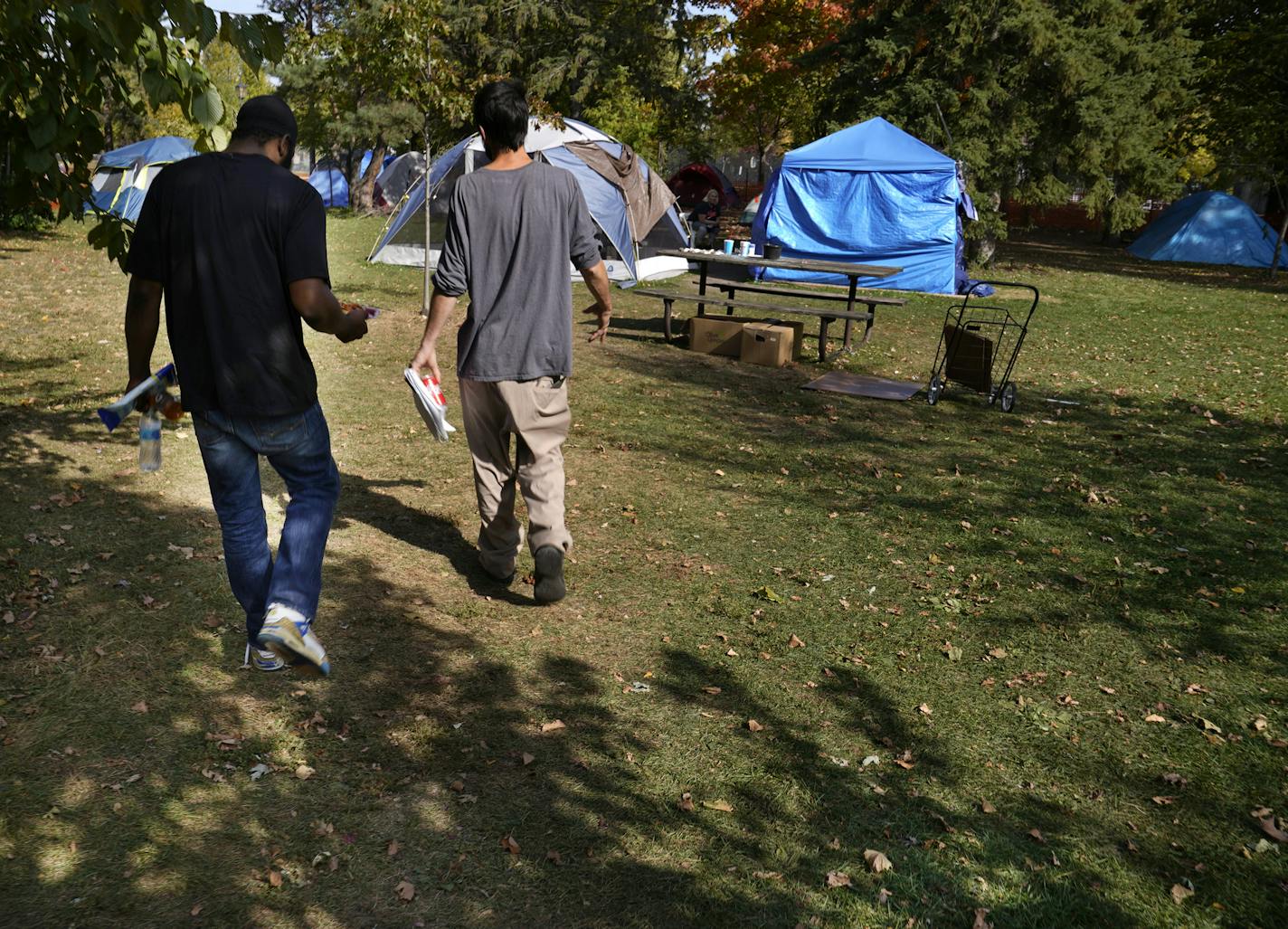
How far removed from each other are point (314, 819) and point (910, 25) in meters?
22.8

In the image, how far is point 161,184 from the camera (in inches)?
130

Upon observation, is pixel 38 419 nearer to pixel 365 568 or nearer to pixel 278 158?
pixel 365 568

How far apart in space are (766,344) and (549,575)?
285 inches

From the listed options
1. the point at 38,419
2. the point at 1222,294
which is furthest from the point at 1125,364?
the point at 38,419

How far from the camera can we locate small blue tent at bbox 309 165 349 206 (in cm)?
4312

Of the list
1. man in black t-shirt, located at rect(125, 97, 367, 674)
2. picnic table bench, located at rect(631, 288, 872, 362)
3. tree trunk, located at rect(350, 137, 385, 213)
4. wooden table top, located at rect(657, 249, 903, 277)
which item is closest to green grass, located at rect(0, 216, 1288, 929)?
man in black t-shirt, located at rect(125, 97, 367, 674)

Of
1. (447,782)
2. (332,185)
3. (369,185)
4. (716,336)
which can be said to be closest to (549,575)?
(447,782)

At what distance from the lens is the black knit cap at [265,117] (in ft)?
11.1

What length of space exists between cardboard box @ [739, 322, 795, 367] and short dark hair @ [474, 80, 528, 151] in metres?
7.27

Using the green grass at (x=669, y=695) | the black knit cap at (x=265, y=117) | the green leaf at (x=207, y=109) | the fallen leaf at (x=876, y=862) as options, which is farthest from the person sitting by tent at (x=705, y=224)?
the fallen leaf at (x=876, y=862)

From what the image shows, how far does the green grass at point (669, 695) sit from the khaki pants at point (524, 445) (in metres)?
0.49

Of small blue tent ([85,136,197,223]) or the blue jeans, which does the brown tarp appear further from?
the blue jeans

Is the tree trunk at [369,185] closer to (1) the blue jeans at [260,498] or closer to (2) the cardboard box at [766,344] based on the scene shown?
(2) the cardboard box at [766,344]

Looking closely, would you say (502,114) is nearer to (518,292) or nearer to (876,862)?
(518,292)
